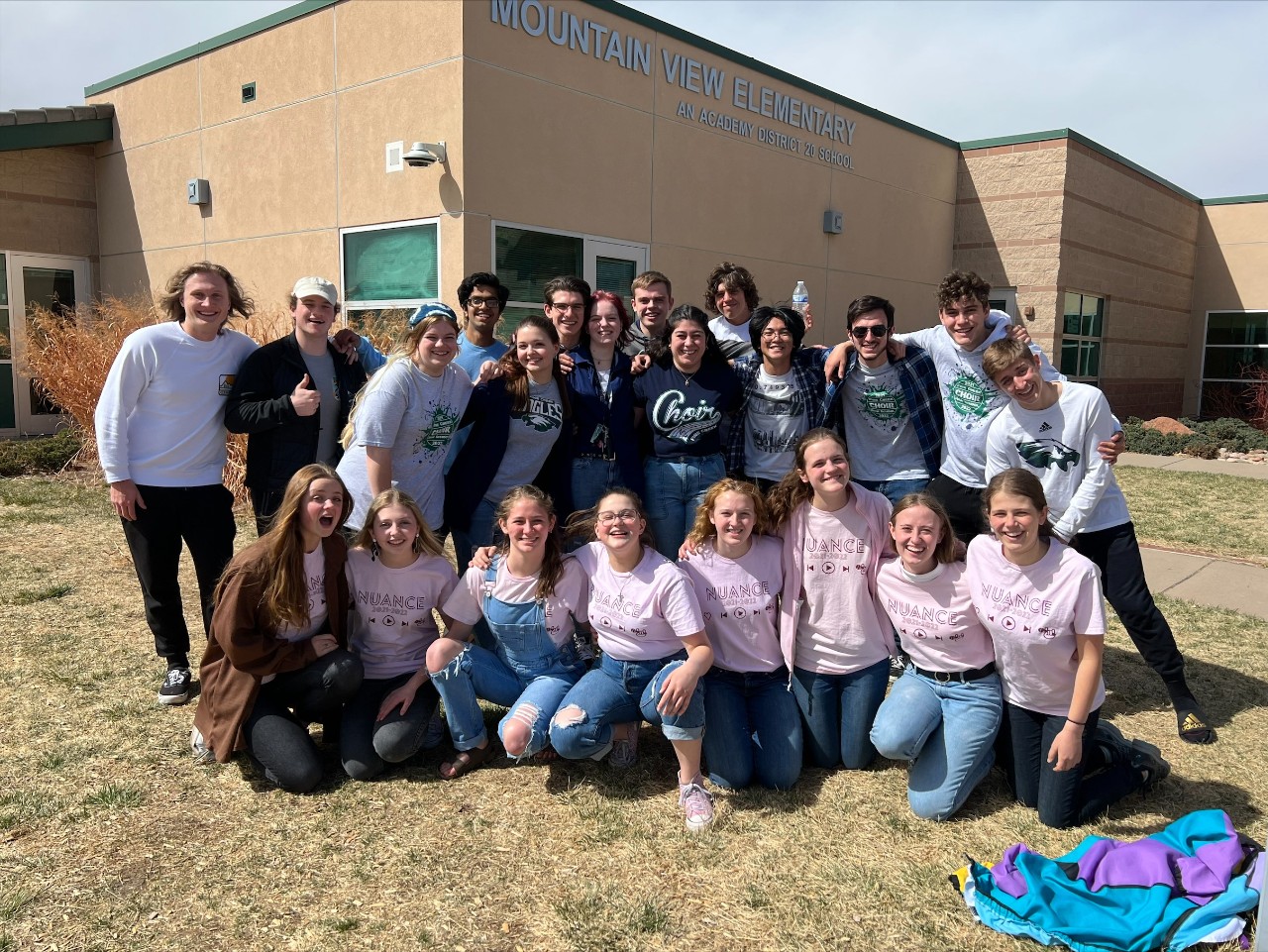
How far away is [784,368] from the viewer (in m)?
4.23

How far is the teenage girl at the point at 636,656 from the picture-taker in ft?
10.9

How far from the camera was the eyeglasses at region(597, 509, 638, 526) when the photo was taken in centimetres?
350

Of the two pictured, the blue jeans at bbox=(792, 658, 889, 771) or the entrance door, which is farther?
the entrance door

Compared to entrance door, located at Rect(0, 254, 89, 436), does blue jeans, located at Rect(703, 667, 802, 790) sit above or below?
below

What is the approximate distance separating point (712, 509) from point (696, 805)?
1130mm

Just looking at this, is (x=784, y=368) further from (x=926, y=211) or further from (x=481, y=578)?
(x=926, y=211)

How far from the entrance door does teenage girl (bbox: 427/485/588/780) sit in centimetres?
1198

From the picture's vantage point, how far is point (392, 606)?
3719mm

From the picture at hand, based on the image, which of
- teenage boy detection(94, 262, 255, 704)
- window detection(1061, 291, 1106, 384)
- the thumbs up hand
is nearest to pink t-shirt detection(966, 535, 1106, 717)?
the thumbs up hand

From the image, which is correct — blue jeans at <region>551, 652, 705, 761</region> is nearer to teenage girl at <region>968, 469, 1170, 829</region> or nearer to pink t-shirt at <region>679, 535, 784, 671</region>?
pink t-shirt at <region>679, 535, 784, 671</region>

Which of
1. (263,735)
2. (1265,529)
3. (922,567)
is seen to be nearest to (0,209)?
(263,735)

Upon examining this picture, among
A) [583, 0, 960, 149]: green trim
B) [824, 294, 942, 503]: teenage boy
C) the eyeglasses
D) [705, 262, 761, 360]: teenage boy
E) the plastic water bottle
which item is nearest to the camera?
the eyeglasses

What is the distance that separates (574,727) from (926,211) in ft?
47.8

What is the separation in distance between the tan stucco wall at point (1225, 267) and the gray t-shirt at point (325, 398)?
893 inches
